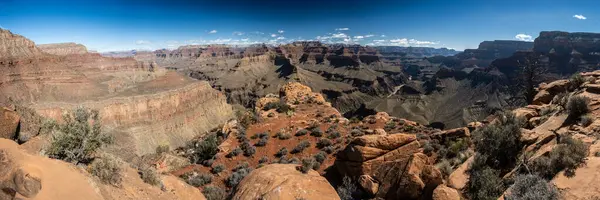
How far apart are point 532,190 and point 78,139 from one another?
14.2 metres

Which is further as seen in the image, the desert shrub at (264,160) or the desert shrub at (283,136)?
the desert shrub at (283,136)

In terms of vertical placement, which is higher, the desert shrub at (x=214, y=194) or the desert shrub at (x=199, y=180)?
the desert shrub at (x=214, y=194)

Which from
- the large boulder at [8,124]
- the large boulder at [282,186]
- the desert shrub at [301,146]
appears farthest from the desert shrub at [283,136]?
the large boulder at [8,124]

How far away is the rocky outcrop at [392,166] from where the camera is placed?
10.6m

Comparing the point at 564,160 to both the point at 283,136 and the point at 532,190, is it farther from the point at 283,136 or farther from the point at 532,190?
the point at 283,136

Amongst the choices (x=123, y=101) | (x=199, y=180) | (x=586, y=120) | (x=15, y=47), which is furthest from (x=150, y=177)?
(x=15, y=47)

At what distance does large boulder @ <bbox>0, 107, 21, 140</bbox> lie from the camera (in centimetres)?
1173

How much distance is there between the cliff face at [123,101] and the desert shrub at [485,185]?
164 ft

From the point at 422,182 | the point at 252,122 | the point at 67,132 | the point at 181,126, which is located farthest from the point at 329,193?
the point at 181,126

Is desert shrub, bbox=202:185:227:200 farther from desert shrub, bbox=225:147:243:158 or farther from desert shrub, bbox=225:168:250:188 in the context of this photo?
desert shrub, bbox=225:147:243:158

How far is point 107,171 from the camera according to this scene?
9.02m

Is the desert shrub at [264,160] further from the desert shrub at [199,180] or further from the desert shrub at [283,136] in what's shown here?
the desert shrub at [199,180]

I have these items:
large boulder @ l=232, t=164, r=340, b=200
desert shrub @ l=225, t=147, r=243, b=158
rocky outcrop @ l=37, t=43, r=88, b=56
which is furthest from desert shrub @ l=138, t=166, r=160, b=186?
rocky outcrop @ l=37, t=43, r=88, b=56

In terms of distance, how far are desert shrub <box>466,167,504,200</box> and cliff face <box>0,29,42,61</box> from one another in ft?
315
